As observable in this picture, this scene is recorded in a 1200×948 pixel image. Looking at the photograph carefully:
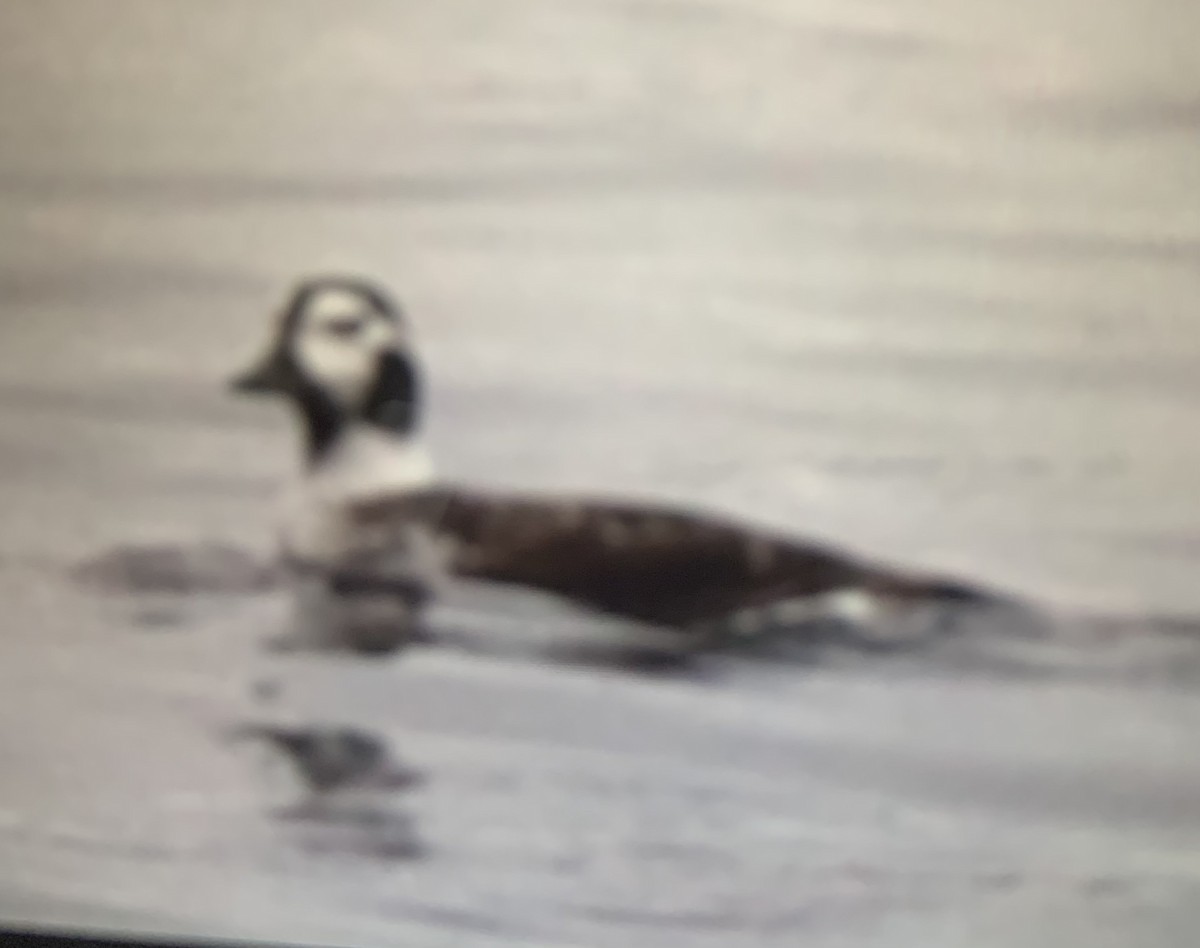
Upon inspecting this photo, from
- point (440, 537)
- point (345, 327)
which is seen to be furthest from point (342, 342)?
point (440, 537)

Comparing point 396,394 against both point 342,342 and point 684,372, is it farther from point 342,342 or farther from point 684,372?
point 684,372

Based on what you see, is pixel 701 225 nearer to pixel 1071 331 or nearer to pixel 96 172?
pixel 1071 331

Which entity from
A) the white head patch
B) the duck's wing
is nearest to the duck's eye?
the white head patch

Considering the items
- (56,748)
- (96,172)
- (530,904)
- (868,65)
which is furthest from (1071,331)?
(56,748)

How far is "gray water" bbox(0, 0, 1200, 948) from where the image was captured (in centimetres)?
79

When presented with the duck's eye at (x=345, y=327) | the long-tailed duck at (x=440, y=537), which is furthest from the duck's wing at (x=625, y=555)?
the duck's eye at (x=345, y=327)

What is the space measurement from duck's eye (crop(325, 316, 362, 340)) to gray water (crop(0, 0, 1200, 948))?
4 cm

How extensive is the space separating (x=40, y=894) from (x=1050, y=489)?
32.5 inches

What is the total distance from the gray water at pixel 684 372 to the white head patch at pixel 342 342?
0.03 metres

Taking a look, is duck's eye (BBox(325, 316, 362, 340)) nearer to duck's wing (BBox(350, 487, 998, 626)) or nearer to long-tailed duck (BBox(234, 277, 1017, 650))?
long-tailed duck (BBox(234, 277, 1017, 650))

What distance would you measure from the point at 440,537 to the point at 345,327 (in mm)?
161

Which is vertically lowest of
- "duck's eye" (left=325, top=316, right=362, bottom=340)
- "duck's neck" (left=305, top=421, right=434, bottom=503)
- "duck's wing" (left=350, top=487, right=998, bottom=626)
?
"duck's wing" (left=350, top=487, right=998, bottom=626)

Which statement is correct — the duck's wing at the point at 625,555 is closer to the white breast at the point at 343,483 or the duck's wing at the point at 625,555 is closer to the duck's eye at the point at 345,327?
the white breast at the point at 343,483

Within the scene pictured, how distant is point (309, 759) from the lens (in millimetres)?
921
